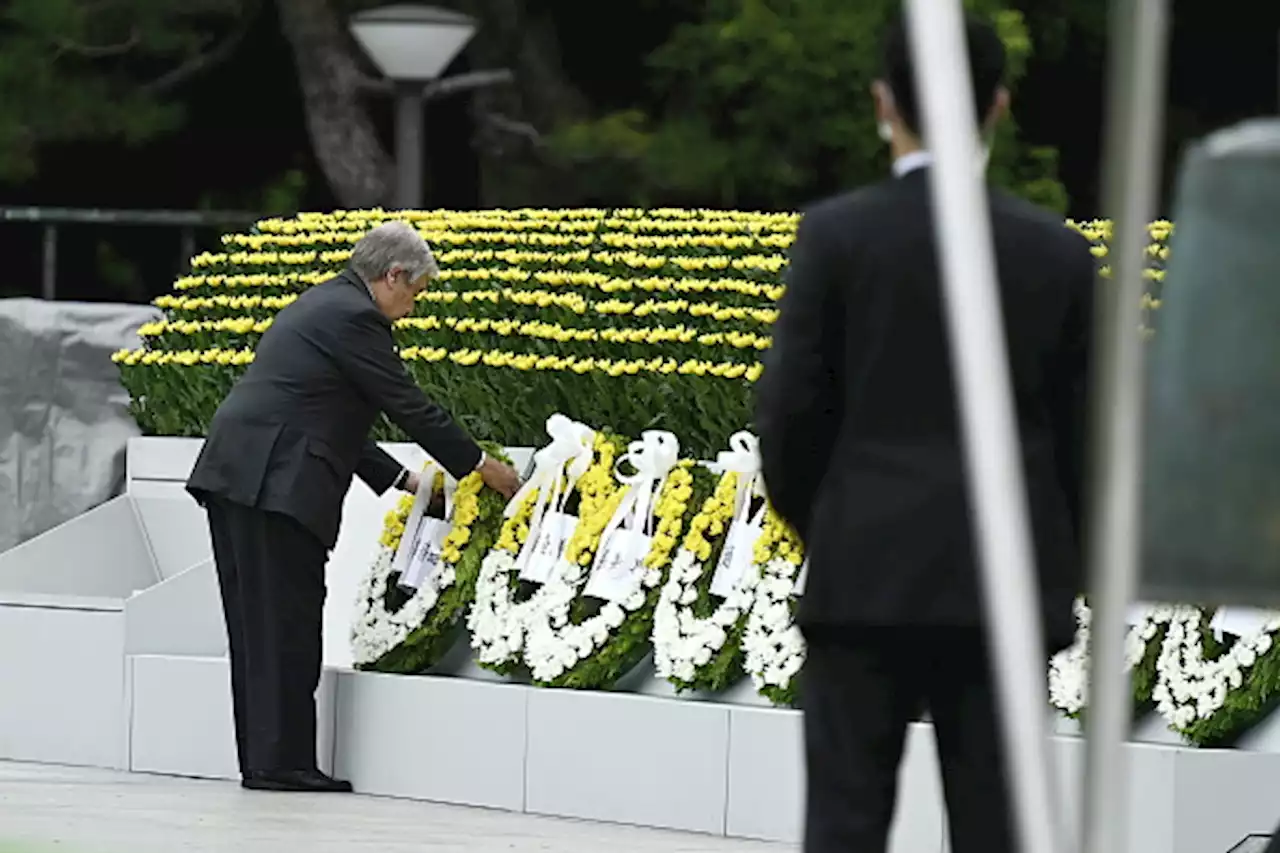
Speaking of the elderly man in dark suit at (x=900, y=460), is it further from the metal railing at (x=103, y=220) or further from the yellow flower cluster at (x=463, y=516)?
the metal railing at (x=103, y=220)

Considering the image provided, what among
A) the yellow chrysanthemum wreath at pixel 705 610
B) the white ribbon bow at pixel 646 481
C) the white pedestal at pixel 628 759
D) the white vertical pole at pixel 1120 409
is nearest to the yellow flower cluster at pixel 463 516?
the white ribbon bow at pixel 646 481

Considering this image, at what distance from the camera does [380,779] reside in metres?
8.77

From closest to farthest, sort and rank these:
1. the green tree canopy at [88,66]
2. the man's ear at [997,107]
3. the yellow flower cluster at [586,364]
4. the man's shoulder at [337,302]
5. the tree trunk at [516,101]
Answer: the man's ear at [997,107], the man's shoulder at [337,302], the yellow flower cluster at [586,364], the green tree canopy at [88,66], the tree trunk at [516,101]

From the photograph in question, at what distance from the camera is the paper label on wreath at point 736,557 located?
8.10 meters

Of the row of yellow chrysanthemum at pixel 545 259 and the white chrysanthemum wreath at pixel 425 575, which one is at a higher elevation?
the row of yellow chrysanthemum at pixel 545 259

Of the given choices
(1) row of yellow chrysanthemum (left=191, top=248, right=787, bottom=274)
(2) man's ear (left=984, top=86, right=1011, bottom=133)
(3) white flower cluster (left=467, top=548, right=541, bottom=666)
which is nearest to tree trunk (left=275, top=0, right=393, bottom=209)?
(1) row of yellow chrysanthemum (left=191, top=248, right=787, bottom=274)

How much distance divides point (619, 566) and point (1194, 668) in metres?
1.73

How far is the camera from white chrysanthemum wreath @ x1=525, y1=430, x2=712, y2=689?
329 inches

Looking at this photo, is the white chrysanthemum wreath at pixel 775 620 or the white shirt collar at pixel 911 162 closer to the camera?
the white shirt collar at pixel 911 162

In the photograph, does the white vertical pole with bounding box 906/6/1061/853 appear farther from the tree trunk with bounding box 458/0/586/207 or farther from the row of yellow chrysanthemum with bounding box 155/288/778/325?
the tree trunk with bounding box 458/0/586/207

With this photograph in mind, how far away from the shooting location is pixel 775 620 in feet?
26.2

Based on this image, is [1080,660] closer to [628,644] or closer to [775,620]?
[775,620]


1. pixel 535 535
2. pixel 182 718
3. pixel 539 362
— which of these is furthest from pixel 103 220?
pixel 535 535

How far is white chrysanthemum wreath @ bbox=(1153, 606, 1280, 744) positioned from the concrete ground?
1.02 m
